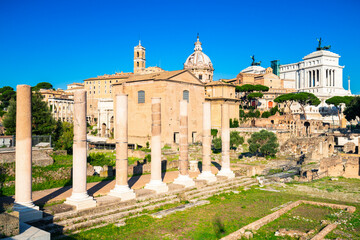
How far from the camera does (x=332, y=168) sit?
20.3m

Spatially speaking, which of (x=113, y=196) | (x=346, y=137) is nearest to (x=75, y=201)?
(x=113, y=196)

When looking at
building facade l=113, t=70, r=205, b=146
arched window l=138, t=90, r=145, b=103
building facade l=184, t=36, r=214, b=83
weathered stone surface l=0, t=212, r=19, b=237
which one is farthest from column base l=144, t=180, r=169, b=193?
building facade l=184, t=36, r=214, b=83

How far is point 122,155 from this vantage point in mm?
11781

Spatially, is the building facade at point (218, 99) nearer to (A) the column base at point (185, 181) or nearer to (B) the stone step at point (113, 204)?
(A) the column base at point (185, 181)

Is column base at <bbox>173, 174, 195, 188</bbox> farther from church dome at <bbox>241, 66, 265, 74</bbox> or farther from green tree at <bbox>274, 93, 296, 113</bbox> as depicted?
church dome at <bbox>241, 66, 265, 74</bbox>

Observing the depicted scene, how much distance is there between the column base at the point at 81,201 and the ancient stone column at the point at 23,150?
46.9 inches

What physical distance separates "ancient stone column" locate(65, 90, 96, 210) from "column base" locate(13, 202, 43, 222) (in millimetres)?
1247

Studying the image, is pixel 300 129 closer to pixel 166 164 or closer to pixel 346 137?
pixel 346 137

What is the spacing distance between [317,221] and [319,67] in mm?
81803

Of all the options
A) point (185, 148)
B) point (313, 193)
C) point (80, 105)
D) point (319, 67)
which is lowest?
point (313, 193)

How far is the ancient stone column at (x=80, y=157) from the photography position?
10.2 metres

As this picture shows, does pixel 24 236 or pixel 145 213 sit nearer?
pixel 24 236

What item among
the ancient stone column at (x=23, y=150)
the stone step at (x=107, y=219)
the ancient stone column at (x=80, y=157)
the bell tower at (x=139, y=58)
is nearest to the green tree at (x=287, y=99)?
the bell tower at (x=139, y=58)

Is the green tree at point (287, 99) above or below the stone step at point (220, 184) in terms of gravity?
above
